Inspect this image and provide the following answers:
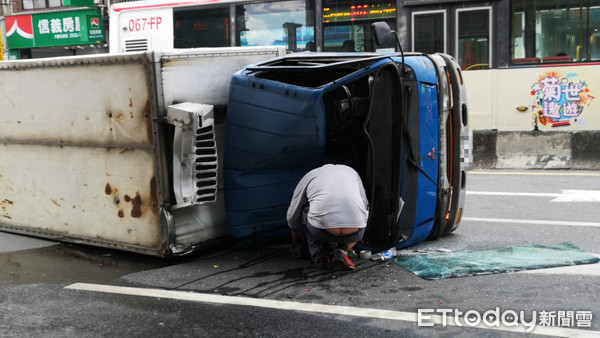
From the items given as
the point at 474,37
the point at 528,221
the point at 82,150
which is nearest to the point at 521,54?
the point at 474,37

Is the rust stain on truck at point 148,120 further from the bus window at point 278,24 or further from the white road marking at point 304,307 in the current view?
the bus window at point 278,24

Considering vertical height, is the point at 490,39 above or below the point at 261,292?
above

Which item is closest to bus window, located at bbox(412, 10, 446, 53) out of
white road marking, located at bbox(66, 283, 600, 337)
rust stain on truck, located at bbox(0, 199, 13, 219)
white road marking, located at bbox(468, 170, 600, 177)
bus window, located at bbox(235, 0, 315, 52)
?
bus window, located at bbox(235, 0, 315, 52)

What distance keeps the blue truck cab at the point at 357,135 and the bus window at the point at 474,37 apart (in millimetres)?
5710

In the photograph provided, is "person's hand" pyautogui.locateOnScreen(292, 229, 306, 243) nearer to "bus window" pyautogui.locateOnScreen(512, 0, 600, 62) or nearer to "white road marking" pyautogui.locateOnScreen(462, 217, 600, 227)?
"white road marking" pyautogui.locateOnScreen(462, 217, 600, 227)

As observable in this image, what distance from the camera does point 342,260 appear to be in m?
5.11

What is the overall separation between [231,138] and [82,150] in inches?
53.8

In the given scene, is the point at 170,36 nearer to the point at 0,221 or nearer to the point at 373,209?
the point at 0,221

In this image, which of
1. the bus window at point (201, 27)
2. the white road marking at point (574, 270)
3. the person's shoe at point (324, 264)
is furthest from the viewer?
the bus window at point (201, 27)

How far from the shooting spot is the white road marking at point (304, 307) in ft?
12.6

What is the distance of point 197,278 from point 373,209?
5.12 ft

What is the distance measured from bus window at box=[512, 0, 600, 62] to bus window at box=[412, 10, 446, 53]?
1189mm

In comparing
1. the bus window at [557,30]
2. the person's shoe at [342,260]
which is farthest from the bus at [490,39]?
the person's shoe at [342,260]

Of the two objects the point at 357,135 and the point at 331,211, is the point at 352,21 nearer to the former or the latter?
the point at 357,135
